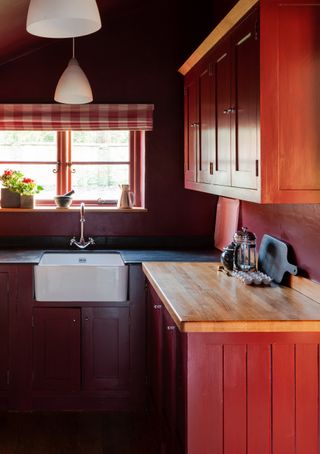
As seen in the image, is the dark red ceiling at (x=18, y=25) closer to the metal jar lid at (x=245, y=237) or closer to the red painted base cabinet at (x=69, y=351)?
the red painted base cabinet at (x=69, y=351)

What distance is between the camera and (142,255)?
13.7 feet

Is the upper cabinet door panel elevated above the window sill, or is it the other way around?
the upper cabinet door panel

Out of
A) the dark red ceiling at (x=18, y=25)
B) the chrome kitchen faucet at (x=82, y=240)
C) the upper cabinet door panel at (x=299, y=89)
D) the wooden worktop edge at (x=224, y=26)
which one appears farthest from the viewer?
the chrome kitchen faucet at (x=82, y=240)

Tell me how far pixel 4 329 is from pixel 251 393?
2013 mm

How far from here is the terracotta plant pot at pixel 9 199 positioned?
179 inches

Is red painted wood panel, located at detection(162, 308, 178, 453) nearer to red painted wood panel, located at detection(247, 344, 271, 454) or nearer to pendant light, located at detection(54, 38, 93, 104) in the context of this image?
red painted wood panel, located at detection(247, 344, 271, 454)

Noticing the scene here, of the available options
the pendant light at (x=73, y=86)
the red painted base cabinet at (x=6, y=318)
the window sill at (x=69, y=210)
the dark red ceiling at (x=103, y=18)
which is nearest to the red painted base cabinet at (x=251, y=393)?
the red painted base cabinet at (x=6, y=318)

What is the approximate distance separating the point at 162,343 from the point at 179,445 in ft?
2.41

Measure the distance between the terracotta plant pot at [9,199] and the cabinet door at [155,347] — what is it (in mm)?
1384

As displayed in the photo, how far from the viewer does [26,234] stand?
15.0ft

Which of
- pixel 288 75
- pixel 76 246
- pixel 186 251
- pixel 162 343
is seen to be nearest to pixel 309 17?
pixel 288 75

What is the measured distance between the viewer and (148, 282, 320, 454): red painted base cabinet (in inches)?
91.3

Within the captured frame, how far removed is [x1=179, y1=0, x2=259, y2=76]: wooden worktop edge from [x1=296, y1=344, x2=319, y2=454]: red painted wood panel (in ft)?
4.69

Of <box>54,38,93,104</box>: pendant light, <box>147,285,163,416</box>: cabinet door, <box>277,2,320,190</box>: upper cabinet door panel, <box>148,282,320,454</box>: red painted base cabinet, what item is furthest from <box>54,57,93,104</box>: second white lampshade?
<box>148,282,320,454</box>: red painted base cabinet
